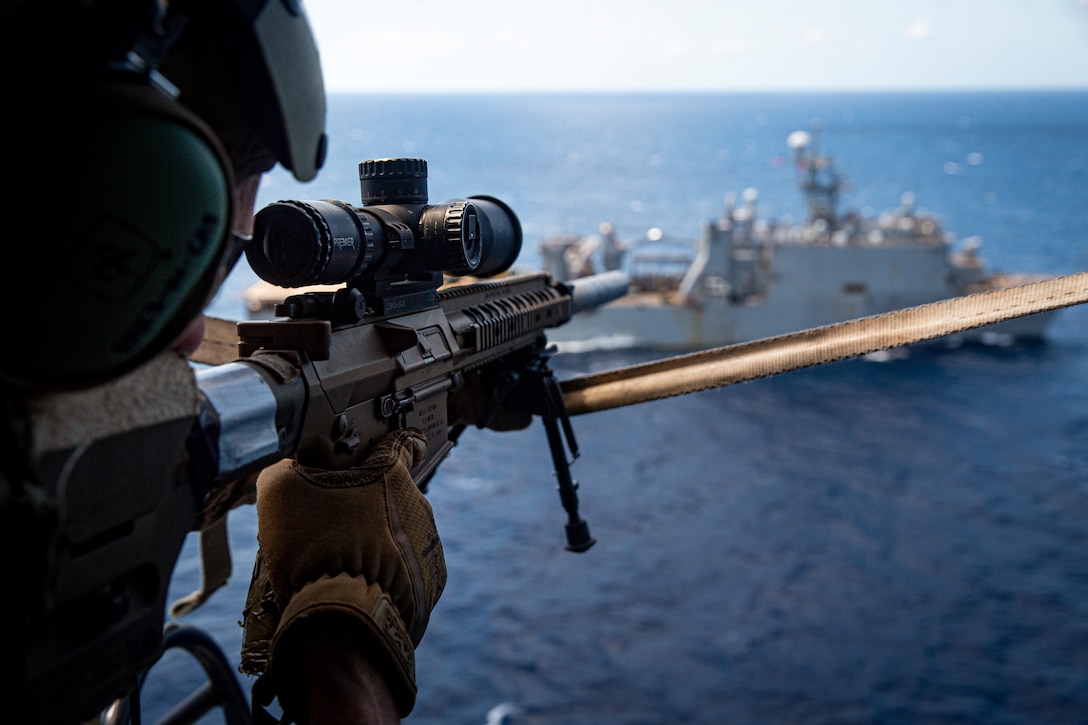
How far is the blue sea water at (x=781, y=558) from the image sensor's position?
21141 millimetres

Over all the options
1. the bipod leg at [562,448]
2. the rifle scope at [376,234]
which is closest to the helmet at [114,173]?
the rifle scope at [376,234]

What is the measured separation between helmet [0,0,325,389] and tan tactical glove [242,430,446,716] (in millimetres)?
→ 945

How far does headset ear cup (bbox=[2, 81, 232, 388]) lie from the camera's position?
1.53m

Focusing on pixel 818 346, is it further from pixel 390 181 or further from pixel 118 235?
pixel 118 235

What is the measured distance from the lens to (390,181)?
341 cm

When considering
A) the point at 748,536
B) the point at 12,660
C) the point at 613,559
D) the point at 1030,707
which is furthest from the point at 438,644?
the point at 12,660

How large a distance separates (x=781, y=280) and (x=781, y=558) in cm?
2064

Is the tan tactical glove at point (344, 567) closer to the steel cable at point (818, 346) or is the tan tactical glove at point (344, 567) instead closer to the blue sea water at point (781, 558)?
the steel cable at point (818, 346)

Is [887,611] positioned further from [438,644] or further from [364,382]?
[364,382]

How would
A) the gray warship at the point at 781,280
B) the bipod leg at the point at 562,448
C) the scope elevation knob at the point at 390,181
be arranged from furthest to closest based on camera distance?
the gray warship at the point at 781,280, the bipod leg at the point at 562,448, the scope elevation knob at the point at 390,181

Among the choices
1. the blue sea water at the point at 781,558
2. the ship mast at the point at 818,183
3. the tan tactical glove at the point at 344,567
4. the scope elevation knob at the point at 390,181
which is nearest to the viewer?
the tan tactical glove at the point at 344,567

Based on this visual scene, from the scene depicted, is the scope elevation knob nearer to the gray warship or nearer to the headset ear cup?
the headset ear cup

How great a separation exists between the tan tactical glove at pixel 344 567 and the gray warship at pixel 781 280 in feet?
130

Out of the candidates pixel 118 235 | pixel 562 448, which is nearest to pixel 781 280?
pixel 562 448
